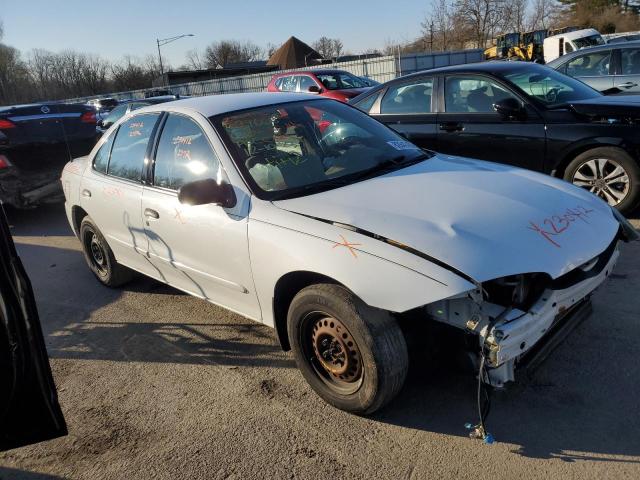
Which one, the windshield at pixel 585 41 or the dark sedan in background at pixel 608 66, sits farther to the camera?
the windshield at pixel 585 41

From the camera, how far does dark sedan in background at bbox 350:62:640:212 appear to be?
5.20 metres

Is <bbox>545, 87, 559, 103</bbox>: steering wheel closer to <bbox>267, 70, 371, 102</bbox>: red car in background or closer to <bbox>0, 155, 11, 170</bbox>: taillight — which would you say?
<bbox>0, 155, 11, 170</bbox>: taillight

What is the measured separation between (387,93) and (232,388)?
469 centimetres

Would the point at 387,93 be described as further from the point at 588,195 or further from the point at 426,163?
the point at 588,195

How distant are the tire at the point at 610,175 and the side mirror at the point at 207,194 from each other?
3842 mm

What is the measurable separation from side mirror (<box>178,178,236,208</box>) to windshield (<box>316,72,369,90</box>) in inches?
416

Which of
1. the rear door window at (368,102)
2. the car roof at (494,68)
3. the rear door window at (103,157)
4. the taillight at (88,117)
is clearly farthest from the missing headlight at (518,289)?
→ the taillight at (88,117)

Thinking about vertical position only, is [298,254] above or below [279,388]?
above

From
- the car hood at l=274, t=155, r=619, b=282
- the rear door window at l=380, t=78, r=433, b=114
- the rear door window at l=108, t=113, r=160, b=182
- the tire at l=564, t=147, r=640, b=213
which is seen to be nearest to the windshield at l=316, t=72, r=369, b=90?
the rear door window at l=380, t=78, r=433, b=114

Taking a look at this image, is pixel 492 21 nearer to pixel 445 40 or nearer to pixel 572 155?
pixel 445 40

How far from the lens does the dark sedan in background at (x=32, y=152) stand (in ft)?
24.6

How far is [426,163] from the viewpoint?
11.9 feet

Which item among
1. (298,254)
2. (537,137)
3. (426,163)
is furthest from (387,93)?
(298,254)

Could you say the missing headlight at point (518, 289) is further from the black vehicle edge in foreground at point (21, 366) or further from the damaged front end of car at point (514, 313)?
the black vehicle edge in foreground at point (21, 366)
